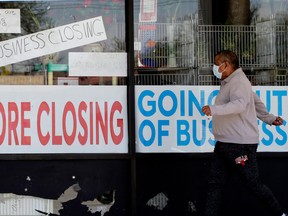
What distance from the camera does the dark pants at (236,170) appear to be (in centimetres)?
575

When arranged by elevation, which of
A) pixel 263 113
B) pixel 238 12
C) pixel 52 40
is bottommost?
pixel 263 113

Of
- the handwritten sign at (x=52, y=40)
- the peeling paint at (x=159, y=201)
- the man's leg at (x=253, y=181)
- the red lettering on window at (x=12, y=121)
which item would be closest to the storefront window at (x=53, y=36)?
the handwritten sign at (x=52, y=40)

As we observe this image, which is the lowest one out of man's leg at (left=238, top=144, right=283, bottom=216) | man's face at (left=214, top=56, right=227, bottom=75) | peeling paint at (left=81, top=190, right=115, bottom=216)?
peeling paint at (left=81, top=190, right=115, bottom=216)

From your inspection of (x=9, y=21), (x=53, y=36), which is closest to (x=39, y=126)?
(x=53, y=36)

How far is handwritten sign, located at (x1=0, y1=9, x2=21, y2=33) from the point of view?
6535 millimetres

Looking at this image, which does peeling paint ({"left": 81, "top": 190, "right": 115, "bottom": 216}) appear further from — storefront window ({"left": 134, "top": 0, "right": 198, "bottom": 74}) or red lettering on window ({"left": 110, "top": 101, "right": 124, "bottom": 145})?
storefront window ({"left": 134, "top": 0, "right": 198, "bottom": 74})

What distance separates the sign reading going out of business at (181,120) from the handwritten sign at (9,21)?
4.10ft

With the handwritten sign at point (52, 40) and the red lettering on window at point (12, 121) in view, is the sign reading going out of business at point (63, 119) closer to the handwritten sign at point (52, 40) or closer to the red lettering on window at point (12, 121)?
the red lettering on window at point (12, 121)

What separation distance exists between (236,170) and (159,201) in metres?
1.10

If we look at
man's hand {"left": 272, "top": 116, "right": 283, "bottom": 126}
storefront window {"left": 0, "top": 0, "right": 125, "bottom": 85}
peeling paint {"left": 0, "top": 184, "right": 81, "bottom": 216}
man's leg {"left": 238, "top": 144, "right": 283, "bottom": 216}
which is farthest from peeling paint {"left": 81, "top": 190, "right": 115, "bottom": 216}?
man's hand {"left": 272, "top": 116, "right": 283, "bottom": 126}

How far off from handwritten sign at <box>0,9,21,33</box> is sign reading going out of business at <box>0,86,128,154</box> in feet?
1.78

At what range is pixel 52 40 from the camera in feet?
21.6

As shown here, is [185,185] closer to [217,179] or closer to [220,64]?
[217,179]

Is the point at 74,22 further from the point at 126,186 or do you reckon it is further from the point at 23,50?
the point at 126,186
